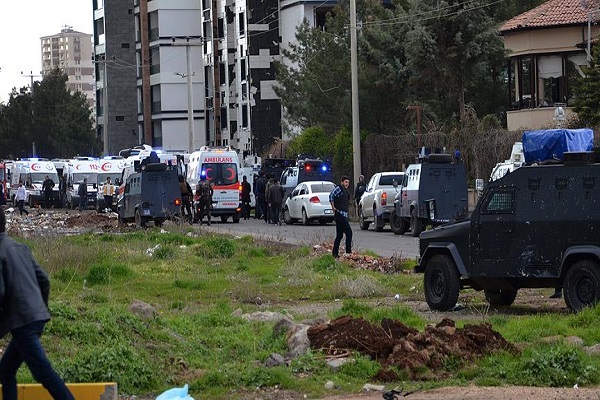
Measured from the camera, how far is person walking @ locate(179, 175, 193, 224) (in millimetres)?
46688

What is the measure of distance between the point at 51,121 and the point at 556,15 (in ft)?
245

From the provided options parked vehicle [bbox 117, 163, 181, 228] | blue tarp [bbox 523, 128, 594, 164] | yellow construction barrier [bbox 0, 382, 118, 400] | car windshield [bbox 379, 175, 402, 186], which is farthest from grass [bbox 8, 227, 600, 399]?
car windshield [bbox 379, 175, 402, 186]

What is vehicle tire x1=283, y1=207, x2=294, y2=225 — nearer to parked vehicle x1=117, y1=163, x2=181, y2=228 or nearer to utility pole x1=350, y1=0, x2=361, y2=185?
utility pole x1=350, y1=0, x2=361, y2=185

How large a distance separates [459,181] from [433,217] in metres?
1.57

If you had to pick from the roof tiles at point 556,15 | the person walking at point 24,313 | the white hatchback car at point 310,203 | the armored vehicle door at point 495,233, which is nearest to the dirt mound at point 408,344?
the armored vehicle door at point 495,233

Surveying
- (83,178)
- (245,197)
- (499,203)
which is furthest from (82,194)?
(499,203)

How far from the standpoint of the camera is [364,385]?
12.6 m

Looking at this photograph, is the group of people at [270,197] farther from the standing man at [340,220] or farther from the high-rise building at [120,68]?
the high-rise building at [120,68]

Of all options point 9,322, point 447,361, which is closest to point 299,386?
point 447,361

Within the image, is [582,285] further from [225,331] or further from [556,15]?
[556,15]

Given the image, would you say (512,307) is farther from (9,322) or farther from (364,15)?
(364,15)

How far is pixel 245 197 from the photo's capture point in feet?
182

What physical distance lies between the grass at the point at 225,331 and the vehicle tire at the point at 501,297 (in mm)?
1525

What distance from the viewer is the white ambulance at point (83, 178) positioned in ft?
228
